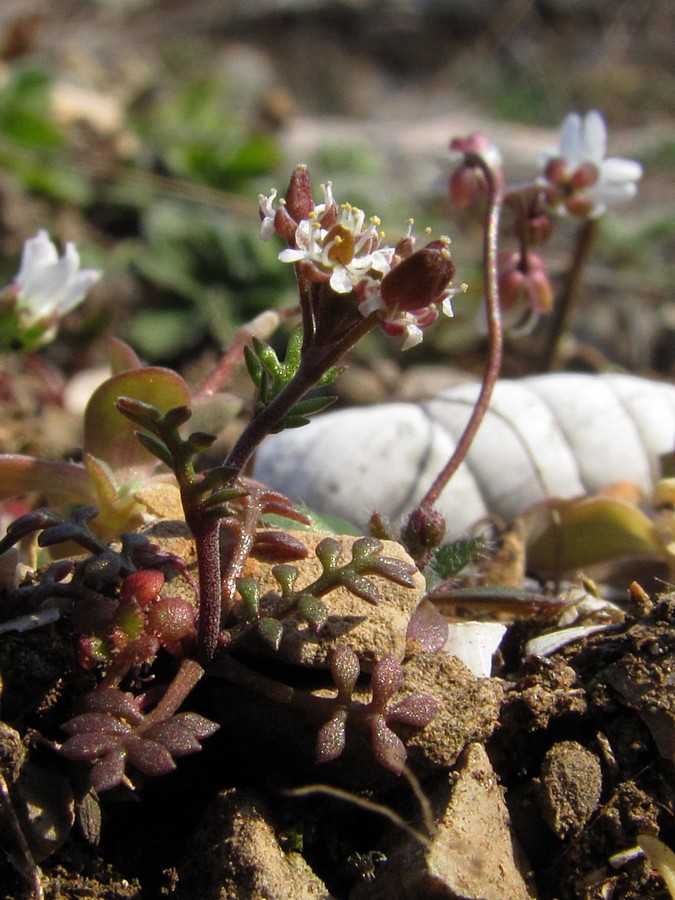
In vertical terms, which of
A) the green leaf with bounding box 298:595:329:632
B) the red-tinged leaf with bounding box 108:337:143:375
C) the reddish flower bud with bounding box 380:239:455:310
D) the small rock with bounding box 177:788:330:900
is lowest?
the small rock with bounding box 177:788:330:900

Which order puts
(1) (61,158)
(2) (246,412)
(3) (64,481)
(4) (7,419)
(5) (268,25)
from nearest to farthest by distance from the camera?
(3) (64,481), (4) (7,419), (2) (246,412), (1) (61,158), (5) (268,25)

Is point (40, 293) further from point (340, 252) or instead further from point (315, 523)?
point (340, 252)

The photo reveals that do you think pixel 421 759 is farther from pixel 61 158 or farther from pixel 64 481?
pixel 61 158

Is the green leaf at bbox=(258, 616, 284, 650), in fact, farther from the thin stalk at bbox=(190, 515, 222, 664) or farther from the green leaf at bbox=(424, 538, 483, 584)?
the green leaf at bbox=(424, 538, 483, 584)

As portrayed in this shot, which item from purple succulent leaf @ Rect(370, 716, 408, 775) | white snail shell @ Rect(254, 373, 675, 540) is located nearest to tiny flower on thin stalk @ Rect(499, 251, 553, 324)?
white snail shell @ Rect(254, 373, 675, 540)

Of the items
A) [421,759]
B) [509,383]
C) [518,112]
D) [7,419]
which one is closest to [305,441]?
[509,383]

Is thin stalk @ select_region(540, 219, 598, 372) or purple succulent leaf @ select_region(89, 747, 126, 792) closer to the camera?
purple succulent leaf @ select_region(89, 747, 126, 792)

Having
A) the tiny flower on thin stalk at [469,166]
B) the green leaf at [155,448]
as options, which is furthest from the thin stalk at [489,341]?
the green leaf at [155,448]
